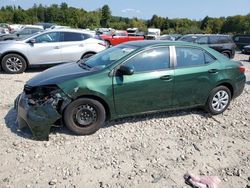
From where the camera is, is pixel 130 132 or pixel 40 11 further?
pixel 40 11

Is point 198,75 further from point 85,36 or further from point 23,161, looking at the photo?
point 85,36

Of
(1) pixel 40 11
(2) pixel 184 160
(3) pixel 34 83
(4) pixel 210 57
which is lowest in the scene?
(2) pixel 184 160

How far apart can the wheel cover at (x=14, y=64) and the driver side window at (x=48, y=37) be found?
940 mm

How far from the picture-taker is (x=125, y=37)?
73.9ft

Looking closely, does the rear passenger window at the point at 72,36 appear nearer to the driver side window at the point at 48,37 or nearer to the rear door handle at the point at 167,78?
the driver side window at the point at 48,37

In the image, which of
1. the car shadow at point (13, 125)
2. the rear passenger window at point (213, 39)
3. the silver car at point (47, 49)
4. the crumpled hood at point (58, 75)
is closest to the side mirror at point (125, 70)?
the crumpled hood at point (58, 75)

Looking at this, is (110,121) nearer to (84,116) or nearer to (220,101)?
(84,116)

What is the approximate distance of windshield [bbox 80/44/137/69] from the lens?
185 inches

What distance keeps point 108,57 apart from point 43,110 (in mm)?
1591

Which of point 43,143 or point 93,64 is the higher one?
point 93,64

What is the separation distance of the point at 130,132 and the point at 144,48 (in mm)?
1491

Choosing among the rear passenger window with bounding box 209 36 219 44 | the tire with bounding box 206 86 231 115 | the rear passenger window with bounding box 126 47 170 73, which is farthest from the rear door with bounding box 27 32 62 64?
the rear passenger window with bounding box 209 36 219 44

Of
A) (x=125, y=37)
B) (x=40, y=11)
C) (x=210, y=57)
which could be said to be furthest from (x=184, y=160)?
(x=40, y=11)

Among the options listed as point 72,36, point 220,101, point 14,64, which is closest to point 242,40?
point 72,36
